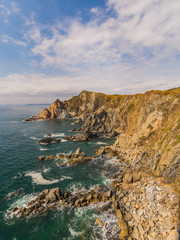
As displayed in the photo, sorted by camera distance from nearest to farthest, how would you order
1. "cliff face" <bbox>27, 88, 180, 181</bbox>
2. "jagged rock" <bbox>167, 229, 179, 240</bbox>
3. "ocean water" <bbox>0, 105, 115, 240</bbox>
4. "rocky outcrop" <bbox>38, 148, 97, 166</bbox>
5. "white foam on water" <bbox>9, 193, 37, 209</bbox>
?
"jagged rock" <bbox>167, 229, 179, 240</bbox> → "ocean water" <bbox>0, 105, 115, 240</bbox> → "white foam on water" <bbox>9, 193, 37, 209</bbox> → "cliff face" <bbox>27, 88, 180, 181</bbox> → "rocky outcrop" <bbox>38, 148, 97, 166</bbox>

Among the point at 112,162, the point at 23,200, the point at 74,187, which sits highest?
the point at 23,200

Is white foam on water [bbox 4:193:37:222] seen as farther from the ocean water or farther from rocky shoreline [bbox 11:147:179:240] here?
rocky shoreline [bbox 11:147:179:240]

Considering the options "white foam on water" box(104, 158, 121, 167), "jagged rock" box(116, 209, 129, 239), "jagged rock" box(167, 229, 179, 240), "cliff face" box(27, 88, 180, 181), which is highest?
"cliff face" box(27, 88, 180, 181)

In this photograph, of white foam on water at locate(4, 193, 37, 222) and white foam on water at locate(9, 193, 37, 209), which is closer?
white foam on water at locate(4, 193, 37, 222)

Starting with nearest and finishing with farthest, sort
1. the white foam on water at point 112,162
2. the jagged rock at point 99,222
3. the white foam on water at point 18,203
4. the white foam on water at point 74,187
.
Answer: the jagged rock at point 99,222 → the white foam on water at point 18,203 → the white foam on water at point 74,187 → the white foam on water at point 112,162

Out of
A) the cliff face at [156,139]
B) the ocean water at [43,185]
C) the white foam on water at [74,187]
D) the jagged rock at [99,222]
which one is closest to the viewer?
the ocean water at [43,185]

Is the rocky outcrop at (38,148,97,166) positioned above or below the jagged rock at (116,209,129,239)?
below

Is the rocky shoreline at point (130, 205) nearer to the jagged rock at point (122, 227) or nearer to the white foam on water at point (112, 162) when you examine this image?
the jagged rock at point (122, 227)

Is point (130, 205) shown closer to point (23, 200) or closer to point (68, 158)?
point (23, 200)

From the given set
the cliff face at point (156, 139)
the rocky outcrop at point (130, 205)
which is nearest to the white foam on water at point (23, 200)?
the rocky outcrop at point (130, 205)

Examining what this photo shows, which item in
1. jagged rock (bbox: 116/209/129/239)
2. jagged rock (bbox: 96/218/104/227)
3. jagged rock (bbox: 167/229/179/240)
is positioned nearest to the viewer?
jagged rock (bbox: 167/229/179/240)

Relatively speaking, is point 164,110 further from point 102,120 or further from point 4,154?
point 4,154

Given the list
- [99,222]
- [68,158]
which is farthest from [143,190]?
[68,158]

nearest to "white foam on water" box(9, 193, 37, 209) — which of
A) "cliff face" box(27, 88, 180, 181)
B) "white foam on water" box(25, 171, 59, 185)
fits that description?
"white foam on water" box(25, 171, 59, 185)
